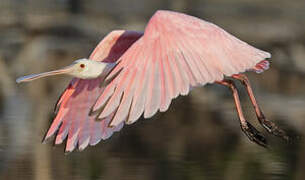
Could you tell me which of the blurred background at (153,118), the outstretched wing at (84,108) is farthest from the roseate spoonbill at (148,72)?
the blurred background at (153,118)

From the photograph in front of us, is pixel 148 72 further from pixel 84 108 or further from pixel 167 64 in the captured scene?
pixel 84 108

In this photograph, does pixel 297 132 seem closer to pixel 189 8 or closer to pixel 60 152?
pixel 60 152

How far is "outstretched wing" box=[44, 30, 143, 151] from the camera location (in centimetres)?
746

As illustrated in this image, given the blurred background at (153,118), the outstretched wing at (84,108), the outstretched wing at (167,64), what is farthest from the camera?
the blurred background at (153,118)

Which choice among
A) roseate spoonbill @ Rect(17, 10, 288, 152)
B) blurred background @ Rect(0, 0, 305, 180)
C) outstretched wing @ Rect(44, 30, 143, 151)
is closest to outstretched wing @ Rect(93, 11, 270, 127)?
roseate spoonbill @ Rect(17, 10, 288, 152)

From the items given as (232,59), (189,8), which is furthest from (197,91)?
(189,8)

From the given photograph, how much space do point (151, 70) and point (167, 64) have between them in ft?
0.36

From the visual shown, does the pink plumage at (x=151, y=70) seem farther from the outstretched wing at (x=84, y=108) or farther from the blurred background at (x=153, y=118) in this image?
the blurred background at (x=153, y=118)

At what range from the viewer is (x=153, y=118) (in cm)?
1066

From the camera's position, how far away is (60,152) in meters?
9.01

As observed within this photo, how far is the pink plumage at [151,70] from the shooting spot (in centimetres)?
621

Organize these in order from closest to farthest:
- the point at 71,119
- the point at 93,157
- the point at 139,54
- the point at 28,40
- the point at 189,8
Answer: the point at 139,54 < the point at 71,119 < the point at 93,157 < the point at 28,40 < the point at 189,8

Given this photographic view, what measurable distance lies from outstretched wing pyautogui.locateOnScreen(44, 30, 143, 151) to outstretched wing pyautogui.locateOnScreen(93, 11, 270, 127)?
31.4 inches

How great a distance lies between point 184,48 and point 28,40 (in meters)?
9.94
